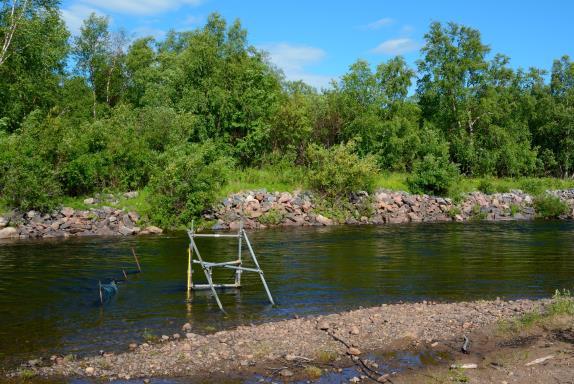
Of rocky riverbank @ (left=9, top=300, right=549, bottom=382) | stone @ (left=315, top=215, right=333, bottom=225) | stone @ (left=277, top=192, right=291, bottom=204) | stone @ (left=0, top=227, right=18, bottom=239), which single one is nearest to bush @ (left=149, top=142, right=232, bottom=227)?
stone @ (left=277, top=192, right=291, bottom=204)

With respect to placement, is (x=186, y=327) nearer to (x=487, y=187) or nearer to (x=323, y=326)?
(x=323, y=326)

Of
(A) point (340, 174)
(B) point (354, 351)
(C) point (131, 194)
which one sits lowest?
(B) point (354, 351)

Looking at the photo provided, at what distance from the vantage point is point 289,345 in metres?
11.8

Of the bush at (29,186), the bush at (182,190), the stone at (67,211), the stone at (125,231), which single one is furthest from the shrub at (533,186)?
the bush at (29,186)

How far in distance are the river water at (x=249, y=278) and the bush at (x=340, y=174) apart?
28.5ft

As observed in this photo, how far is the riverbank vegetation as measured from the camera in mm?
37906

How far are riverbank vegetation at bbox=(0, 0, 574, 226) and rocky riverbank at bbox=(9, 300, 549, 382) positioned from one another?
79.9ft

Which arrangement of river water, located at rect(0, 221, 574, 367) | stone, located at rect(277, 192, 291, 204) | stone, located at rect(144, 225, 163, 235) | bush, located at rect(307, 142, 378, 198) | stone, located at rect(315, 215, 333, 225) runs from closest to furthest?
river water, located at rect(0, 221, 574, 367) → stone, located at rect(144, 225, 163, 235) → stone, located at rect(315, 215, 333, 225) → stone, located at rect(277, 192, 291, 204) → bush, located at rect(307, 142, 378, 198)

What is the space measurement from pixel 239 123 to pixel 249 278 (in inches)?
1188

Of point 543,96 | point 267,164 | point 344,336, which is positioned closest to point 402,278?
point 344,336

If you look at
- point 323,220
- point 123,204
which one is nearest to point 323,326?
point 123,204

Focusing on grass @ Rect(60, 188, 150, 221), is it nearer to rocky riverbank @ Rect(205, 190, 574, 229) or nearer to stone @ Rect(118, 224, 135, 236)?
stone @ Rect(118, 224, 135, 236)

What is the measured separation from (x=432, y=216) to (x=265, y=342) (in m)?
35.6

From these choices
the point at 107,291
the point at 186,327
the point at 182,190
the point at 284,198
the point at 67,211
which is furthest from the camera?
the point at 284,198
